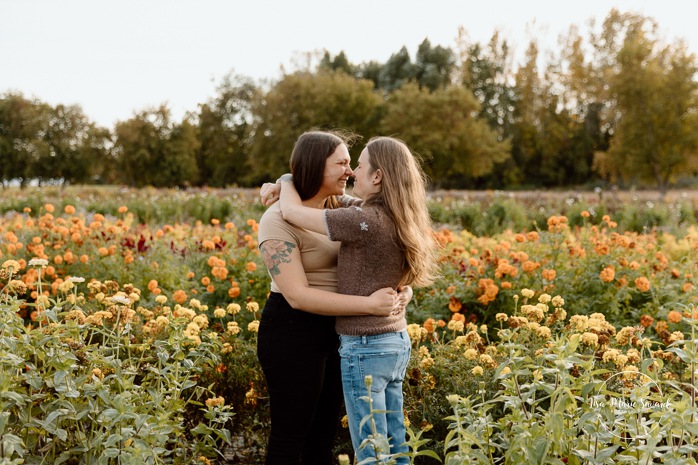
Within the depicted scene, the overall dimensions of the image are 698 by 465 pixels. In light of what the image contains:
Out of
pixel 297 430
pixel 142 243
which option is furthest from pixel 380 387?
pixel 142 243

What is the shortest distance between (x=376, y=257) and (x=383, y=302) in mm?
167

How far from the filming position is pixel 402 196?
2.40 metres

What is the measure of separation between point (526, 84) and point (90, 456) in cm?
4293

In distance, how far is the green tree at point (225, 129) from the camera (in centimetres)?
4288

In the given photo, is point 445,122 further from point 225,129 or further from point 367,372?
point 367,372

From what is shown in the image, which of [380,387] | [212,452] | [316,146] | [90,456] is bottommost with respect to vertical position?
[212,452]

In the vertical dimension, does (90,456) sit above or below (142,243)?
below

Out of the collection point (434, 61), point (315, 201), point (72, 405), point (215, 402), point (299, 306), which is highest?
point (434, 61)

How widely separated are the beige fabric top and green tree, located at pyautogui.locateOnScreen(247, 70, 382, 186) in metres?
31.9

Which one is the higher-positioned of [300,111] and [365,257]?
[300,111]

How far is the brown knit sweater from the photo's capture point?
2.32 meters

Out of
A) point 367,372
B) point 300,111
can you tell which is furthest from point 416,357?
point 300,111

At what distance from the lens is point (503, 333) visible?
2.51 m

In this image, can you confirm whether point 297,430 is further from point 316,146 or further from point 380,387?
point 316,146
